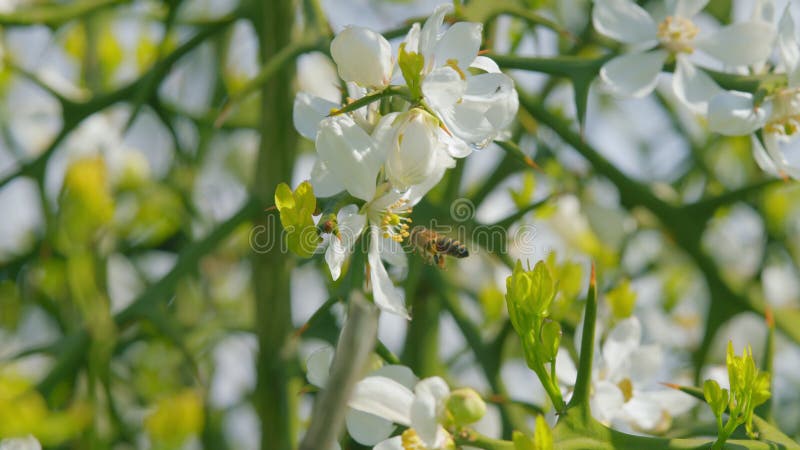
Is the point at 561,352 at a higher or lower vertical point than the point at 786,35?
lower

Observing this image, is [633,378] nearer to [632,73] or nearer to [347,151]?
[632,73]

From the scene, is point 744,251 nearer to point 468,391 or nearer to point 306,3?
point 306,3

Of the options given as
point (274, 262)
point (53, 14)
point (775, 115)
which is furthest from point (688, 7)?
point (53, 14)

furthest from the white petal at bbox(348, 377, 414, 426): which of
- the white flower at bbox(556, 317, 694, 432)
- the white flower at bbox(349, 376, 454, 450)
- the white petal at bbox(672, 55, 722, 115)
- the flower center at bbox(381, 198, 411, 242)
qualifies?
the white petal at bbox(672, 55, 722, 115)

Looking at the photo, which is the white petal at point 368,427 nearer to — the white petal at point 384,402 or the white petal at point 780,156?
the white petal at point 384,402

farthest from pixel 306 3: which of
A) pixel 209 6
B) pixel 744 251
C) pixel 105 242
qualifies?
pixel 744 251

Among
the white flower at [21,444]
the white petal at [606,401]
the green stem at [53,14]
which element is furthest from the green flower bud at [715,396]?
the green stem at [53,14]
